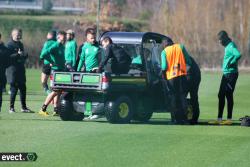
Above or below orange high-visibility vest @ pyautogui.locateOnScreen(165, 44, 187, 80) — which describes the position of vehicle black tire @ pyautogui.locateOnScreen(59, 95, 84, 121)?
below

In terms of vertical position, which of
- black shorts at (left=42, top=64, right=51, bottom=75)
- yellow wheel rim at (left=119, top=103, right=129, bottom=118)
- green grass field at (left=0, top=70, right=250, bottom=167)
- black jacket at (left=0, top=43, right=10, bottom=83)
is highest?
black jacket at (left=0, top=43, right=10, bottom=83)

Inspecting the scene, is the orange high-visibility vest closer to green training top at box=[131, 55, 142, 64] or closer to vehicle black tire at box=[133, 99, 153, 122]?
green training top at box=[131, 55, 142, 64]

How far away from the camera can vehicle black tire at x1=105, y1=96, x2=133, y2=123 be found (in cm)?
1950

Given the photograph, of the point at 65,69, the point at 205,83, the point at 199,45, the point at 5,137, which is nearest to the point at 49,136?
the point at 5,137

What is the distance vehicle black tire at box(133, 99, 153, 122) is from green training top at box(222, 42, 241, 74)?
6.05 ft

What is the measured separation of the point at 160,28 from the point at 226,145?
51990 millimetres

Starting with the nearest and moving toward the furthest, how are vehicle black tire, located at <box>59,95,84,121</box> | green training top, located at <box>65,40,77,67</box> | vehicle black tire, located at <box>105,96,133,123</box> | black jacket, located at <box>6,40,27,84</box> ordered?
vehicle black tire, located at <box>105,96,133,123</box>, vehicle black tire, located at <box>59,95,84,121</box>, black jacket, located at <box>6,40,27,84</box>, green training top, located at <box>65,40,77,67</box>

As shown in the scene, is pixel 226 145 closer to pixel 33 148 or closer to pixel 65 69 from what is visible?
pixel 33 148

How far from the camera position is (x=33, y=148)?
1473cm

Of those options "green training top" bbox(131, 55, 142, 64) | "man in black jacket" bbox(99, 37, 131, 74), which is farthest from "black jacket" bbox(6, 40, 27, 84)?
"green training top" bbox(131, 55, 142, 64)

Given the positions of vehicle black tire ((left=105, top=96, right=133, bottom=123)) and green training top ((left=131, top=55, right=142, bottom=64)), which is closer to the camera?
vehicle black tire ((left=105, top=96, right=133, bottom=123))

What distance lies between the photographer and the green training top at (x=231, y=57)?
20.3 m

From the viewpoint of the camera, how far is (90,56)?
20.6 metres

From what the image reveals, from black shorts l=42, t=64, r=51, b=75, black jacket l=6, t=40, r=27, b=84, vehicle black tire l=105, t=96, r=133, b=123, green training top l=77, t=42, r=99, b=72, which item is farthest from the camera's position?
black shorts l=42, t=64, r=51, b=75
